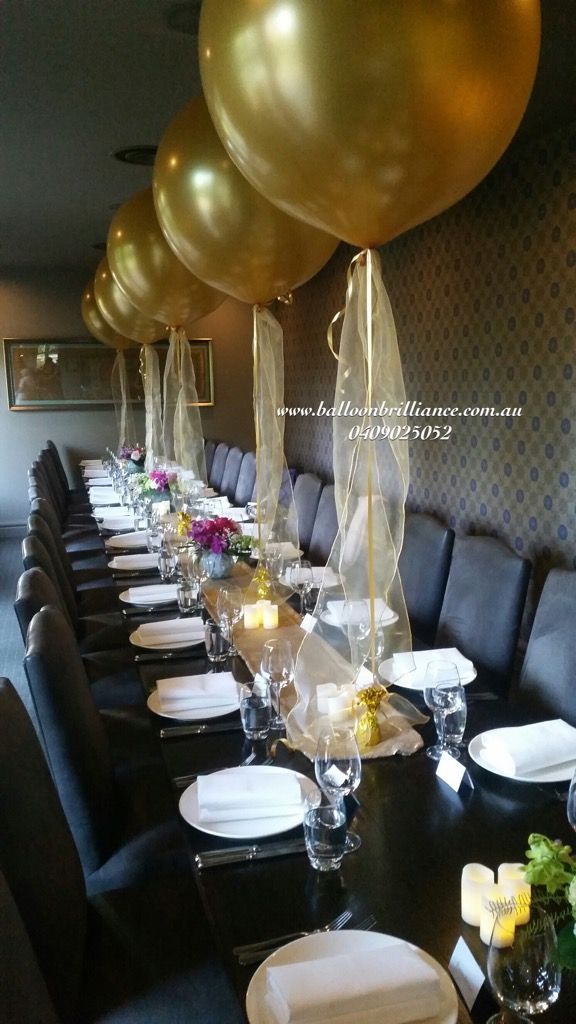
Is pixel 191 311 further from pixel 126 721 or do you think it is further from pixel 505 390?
pixel 126 721

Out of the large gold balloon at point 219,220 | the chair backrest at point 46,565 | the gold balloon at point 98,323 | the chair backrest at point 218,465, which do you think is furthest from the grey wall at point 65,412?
the large gold balloon at point 219,220

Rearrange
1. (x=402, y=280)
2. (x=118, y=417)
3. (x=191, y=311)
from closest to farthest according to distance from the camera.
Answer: (x=191, y=311) → (x=402, y=280) → (x=118, y=417)

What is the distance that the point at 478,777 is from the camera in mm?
1431

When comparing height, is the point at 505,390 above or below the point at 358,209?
below

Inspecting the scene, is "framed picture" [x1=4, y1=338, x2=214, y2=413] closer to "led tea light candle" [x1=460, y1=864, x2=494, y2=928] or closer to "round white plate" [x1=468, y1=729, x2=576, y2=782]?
"round white plate" [x1=468, y1=729, x2=576, y2=782]

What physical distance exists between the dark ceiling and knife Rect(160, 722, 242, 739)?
1964 millimetres

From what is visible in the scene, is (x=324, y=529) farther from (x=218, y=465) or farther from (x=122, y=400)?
(x=122, y=400)

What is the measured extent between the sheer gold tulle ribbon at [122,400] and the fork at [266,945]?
18.6 feet

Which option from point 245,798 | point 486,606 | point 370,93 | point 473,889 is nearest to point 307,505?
point 486,606

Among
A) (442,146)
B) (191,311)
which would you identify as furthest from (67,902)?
(191,311)

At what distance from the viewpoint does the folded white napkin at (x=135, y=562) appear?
312 cm

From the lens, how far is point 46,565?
248cm

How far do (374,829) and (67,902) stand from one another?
0.53 meters

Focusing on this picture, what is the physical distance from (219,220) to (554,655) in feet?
4.65
